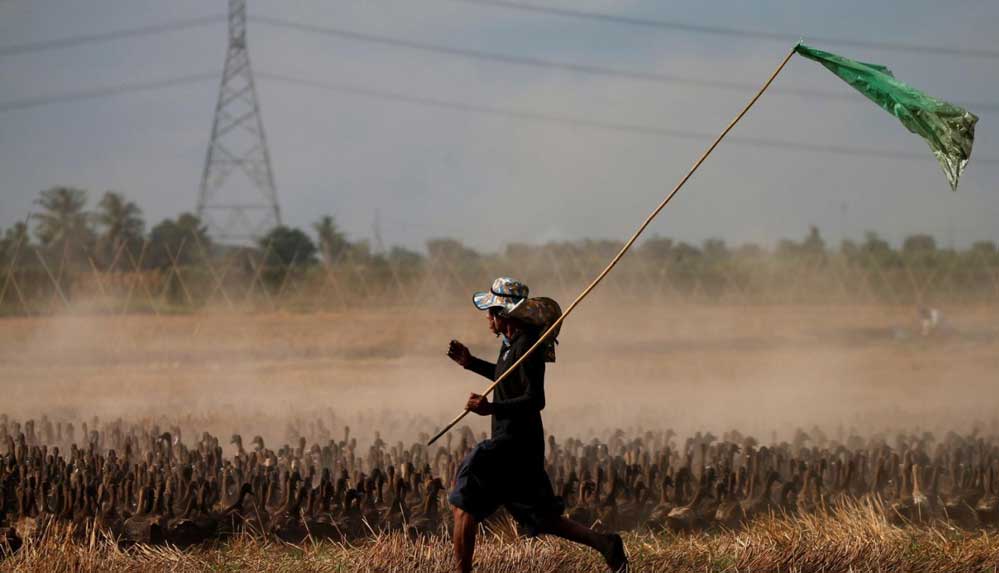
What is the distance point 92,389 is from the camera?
1705 centimetres

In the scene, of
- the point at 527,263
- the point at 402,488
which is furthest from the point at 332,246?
the point at 402,488

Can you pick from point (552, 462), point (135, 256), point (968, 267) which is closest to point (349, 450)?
point (552, 462)

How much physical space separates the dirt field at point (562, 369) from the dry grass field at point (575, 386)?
0.05 m

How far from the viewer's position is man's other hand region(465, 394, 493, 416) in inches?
264

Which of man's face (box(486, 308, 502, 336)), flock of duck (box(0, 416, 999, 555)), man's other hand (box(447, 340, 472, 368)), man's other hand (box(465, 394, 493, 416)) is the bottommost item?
flock of duck (box(0, 416, 999, 555))

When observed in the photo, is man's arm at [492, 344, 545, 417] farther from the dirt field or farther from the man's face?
the dirt field

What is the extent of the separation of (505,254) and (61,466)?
65.4 feet

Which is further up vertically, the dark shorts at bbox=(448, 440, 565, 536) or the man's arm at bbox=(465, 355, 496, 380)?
the man's arm at bbox=(465, 355, 496, 380)

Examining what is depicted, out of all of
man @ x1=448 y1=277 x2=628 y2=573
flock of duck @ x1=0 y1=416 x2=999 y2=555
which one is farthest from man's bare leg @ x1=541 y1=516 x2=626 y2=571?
flock of duck @ x1=0 y1=416 x2=999 y2=555

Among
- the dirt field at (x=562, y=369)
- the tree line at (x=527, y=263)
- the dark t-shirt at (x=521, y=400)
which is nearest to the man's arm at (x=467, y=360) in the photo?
the dark t-shirt at (x=521, y=400)

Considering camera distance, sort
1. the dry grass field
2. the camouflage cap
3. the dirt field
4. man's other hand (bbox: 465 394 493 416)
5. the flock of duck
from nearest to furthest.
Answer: man's other hand (bbox: 465 394 493 416) → the camouflage cap → the dry grass field → the flock of duck → the dirt field

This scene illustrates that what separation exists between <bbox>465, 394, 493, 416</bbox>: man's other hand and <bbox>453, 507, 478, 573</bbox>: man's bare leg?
0.57m

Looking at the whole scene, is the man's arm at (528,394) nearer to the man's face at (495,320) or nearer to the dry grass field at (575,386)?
the man's face at (495,320)

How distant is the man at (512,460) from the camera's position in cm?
688
